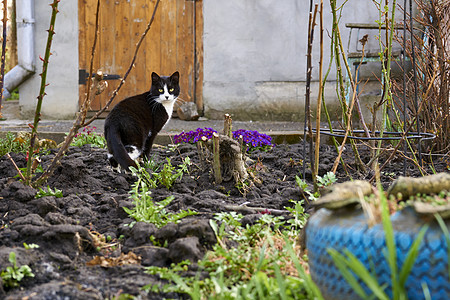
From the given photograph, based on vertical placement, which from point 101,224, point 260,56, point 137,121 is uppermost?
point 260,56

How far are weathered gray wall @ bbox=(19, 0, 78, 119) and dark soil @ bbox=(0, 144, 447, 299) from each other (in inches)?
154

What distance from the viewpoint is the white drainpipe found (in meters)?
7.66

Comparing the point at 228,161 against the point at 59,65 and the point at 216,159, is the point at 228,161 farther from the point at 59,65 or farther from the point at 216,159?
the point at 59,65

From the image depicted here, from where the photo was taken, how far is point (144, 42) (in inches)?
309

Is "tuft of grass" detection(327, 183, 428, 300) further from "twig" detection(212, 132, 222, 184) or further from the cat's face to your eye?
the cat's face

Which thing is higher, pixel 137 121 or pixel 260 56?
pixel 260 56

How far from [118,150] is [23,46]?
490cm

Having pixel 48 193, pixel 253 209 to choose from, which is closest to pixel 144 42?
pixel 48 193

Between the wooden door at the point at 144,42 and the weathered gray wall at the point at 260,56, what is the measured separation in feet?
0.74

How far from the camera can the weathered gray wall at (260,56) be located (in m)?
7.65

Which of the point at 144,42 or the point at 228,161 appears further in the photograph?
the point at 144,42

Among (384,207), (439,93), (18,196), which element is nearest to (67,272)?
(18,196)

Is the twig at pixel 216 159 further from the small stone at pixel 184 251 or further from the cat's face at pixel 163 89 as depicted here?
the cat's face at pixel 163 89

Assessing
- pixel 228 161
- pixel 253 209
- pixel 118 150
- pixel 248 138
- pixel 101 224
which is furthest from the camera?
pixel 248 138
